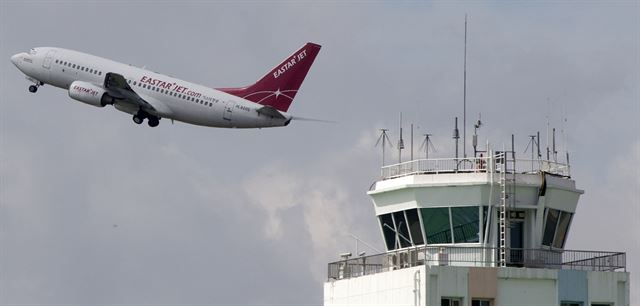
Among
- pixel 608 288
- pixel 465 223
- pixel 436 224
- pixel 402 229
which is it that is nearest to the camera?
pixel 608 288

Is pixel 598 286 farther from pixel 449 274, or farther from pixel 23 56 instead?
pixel 23 56

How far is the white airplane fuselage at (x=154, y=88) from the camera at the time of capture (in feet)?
413

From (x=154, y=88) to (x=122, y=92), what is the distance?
8.88 feet

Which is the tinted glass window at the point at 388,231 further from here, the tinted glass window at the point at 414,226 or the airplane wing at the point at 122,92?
the airplane wing at the point at 122,92

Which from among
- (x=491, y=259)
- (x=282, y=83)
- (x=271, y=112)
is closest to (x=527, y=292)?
(x=491, y=259)

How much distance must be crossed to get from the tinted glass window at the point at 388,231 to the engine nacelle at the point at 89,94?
2375 inches

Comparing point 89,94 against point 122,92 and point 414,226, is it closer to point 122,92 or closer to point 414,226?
point 122,92

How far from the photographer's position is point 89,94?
425 feet

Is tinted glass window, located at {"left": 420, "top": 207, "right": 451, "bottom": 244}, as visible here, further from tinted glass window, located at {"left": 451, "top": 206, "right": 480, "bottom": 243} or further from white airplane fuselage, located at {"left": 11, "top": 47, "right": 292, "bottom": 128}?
white airplane fuselage, located at {"left": 11, "top": 47, "right": 292, "bottom": 128}

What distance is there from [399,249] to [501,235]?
5095 mm

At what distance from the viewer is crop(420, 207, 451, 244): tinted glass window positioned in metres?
69.4

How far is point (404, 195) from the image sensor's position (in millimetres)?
70875

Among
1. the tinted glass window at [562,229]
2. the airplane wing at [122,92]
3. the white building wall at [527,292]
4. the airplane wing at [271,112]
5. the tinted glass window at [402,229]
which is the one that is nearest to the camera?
the white building wall at [527,292]

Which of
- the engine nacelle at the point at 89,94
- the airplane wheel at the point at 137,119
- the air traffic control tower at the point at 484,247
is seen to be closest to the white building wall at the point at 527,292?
the air traffic control tower at the point at 484,247
